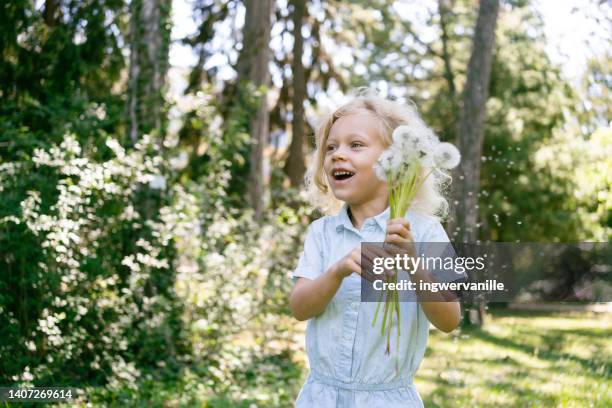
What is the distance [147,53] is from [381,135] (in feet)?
14.3

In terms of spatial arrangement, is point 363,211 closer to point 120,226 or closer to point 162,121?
point 120,226

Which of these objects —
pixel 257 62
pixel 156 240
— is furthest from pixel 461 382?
pixel 257 62

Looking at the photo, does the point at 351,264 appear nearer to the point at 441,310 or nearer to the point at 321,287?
the point at 321,287

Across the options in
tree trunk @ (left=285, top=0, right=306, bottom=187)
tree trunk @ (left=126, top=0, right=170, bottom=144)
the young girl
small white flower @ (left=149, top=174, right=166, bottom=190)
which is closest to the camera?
the young girl

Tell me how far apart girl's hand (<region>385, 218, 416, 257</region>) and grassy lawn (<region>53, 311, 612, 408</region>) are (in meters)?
2.66

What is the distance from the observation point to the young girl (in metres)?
1.99

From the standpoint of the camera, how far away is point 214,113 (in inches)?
251

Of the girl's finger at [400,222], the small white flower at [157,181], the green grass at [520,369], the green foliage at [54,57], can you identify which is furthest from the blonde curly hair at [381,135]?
the green foliage at [54,57]

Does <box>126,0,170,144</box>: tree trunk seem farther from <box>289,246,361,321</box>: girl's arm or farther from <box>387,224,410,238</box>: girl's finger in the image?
<box>387,224,410,238</box>: girl's finger

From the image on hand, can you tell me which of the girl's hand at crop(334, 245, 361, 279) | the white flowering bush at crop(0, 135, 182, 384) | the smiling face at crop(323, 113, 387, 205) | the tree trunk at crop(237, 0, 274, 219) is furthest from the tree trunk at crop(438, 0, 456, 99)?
the girl's hand at crop(334, 245, 361, 279)

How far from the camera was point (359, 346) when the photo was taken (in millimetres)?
2008

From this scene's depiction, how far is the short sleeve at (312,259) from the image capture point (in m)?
2.08

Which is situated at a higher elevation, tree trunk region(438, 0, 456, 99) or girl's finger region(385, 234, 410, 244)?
tree trunk region(438, 0, 456, 99)

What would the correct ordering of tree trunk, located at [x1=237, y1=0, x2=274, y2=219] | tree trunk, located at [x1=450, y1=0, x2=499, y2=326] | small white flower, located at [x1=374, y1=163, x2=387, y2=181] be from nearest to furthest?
1. small white flower, located at [x1=374, y1=163, x2=387, y2=181]
2. tree trunk, located at [x1=237, y1=0, x2=274, y2=219]
3. tree trunk, located at [x1=450, y1=0, x2=499, y2=326]
